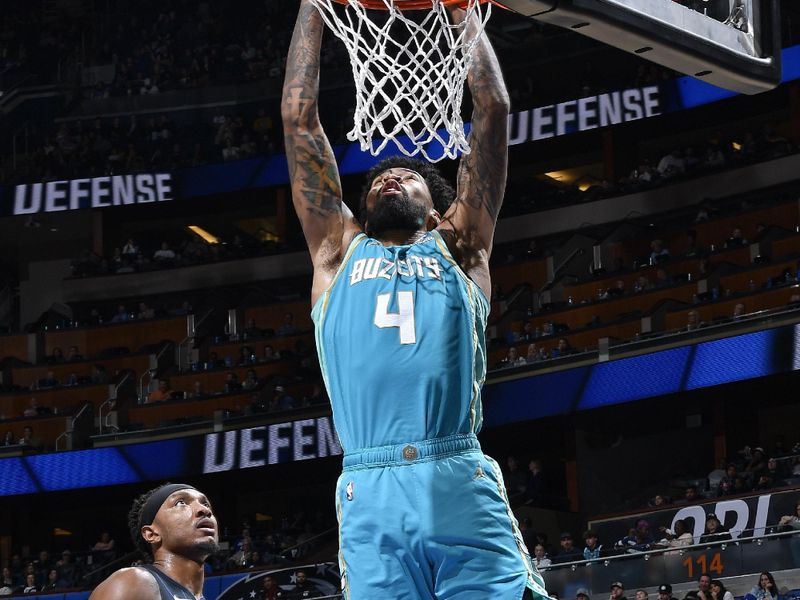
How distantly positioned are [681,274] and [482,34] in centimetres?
1456

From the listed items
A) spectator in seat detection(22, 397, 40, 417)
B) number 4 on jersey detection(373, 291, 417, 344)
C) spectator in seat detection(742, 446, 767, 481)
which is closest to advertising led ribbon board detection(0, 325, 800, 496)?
spectator in seat detection(742, 446, 767, 481)

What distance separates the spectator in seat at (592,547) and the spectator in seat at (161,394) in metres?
7.87

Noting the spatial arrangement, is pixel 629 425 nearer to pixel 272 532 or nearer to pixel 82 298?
pixel 272 532

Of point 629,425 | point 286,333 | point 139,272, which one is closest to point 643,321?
point 629,425

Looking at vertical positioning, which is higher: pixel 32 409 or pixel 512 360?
pixel 32 409

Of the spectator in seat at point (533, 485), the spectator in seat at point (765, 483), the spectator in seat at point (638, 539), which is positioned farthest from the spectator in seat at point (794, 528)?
the spectator in seat at point (533, 485)

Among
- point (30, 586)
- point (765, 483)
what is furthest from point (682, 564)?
point (30, 586)

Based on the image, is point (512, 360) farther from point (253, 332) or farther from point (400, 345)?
point (400, 345)

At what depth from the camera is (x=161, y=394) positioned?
65.6 ft

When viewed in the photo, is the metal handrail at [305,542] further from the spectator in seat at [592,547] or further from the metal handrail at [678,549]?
the metal handrail at [678,549]

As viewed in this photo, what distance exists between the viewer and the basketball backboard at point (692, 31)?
3861 mm

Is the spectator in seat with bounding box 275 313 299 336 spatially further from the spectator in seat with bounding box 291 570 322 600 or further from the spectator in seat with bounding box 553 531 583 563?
the spectator in seat with bounding box 553 531 583 563

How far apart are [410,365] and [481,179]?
707mm

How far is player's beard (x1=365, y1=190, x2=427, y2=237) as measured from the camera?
3.64 meters
